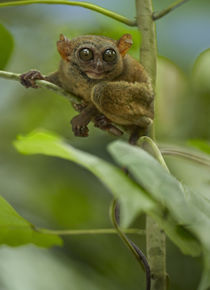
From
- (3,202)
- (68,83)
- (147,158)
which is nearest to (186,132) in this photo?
(68,83)

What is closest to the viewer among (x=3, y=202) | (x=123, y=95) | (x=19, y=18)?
(x=3, y=202)

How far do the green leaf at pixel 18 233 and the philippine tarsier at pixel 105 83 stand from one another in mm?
375

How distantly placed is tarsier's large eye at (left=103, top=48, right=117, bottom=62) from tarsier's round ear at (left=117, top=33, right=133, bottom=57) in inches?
1.1

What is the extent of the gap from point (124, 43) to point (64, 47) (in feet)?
0.84

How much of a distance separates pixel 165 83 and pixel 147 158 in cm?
180

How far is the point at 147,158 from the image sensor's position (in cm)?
95

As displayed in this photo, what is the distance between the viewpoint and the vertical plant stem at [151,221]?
1324 millimetres

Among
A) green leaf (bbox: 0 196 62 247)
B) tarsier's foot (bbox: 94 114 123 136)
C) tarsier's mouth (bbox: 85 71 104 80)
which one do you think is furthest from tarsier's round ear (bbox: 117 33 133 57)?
green leaf (bbox: 0 196 62 247)

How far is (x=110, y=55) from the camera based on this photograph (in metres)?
1.93

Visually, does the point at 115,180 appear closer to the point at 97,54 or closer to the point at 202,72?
the point at 97,54

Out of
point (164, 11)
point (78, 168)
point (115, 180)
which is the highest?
point (164, 11)

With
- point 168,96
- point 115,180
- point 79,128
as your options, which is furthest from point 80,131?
point 168,96

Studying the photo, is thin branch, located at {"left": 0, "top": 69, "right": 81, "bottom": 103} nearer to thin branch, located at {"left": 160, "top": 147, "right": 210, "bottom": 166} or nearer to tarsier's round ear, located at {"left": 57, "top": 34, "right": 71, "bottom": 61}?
thin branch, located at {"left": 160, "top": 147, "right": 210, "bottom": 166}

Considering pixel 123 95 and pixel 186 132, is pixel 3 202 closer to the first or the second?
pixel 123 95
